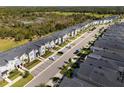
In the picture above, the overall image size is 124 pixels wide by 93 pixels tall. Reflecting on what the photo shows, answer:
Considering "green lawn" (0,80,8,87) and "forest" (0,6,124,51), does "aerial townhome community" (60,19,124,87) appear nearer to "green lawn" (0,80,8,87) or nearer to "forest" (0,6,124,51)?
"green lawn" (0,80,8,87)

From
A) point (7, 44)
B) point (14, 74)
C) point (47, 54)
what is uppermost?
point (7, 44)

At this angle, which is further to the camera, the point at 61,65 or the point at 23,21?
the point at 23,21

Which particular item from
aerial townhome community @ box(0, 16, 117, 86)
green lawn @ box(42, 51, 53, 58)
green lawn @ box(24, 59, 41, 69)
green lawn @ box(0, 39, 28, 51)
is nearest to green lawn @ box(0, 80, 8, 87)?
aerial townhome community @ box(0, 16, 117, 86)

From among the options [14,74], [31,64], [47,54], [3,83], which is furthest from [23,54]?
[3,83]

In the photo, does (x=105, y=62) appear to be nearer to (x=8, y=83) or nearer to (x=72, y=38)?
(x=8, y=83)

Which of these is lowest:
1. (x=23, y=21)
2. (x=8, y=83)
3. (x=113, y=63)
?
(x=8, y=83)

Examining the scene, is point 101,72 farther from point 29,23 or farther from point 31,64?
point 29,23

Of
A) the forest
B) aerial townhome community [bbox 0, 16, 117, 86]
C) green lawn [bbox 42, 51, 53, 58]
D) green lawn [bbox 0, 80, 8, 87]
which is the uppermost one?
the forest

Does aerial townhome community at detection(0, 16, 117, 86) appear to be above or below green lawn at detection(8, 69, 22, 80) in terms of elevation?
above
